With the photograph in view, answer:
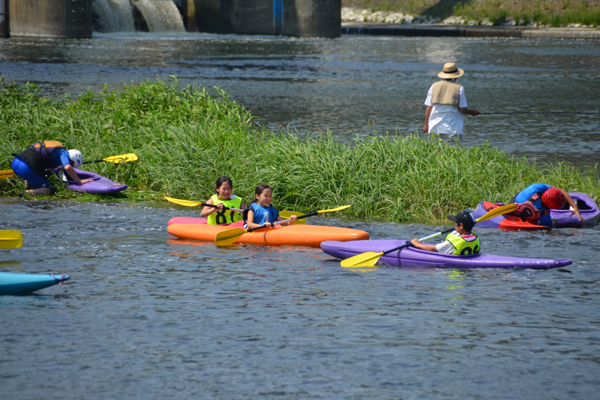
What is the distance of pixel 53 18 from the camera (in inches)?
1196

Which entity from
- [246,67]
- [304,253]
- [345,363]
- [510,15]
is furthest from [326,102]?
[510,15]

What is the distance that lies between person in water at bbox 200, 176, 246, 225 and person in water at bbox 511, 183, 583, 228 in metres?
3.11

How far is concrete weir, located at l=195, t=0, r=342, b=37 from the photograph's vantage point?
3575 centimetres

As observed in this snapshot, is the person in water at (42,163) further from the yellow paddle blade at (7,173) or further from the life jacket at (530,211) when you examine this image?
the life jacket at (530,211)

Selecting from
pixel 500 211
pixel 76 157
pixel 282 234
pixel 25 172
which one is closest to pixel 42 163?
pixel 25 172

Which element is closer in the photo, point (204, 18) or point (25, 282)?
point (25, 282)

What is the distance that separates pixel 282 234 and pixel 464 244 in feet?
6.24

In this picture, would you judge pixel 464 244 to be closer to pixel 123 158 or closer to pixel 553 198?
pixel 553 198

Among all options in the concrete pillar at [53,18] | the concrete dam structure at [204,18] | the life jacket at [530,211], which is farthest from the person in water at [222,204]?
the concrete dam structure at [204,18]

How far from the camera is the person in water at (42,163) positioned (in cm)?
950

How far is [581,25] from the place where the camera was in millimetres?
35562

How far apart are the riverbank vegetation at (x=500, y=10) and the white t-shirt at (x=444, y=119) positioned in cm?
2890

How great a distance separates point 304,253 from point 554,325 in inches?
108

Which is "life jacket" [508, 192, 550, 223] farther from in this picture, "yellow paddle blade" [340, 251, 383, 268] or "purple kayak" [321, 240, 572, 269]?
"yellow paddle blade" [340, 251, 383, 268]
